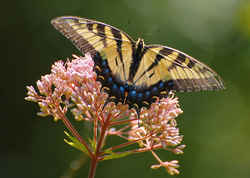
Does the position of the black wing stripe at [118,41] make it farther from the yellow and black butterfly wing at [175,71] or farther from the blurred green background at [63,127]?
the blurred green background at [63,127]

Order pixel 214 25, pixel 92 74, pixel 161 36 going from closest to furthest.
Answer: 1. pixel 92 74
2. pixel 161 36
3. pixel 214 25

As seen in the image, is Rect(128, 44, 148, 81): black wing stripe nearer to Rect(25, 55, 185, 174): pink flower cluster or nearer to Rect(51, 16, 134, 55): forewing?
Rect(51, 16, 134, 55): forewing

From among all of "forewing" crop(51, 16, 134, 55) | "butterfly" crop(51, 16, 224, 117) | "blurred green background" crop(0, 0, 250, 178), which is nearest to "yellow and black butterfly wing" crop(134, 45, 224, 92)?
"butterfly" crop(51, 16, 224, 117)

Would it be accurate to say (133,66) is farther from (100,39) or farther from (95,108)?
(95,108)

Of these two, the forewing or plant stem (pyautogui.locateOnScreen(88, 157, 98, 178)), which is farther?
the forewing

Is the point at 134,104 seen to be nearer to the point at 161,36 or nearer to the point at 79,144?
the point at 79,144

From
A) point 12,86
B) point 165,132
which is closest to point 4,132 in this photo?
point 12,86
